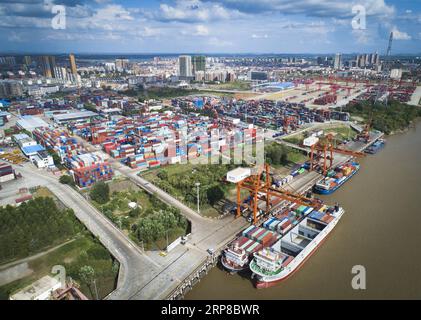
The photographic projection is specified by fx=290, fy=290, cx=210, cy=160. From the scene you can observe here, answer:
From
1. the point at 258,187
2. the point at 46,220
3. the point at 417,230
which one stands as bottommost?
the point at 417,230

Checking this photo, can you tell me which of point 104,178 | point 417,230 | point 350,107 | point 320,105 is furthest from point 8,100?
point 417,230

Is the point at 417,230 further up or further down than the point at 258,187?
further down

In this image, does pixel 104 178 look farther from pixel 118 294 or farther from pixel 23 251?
pixel 118 294

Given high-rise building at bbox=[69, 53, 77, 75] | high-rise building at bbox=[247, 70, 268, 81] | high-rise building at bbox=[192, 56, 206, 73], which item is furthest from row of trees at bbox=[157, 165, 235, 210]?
high-rise building at bbox=[192, 56, 206, 73]

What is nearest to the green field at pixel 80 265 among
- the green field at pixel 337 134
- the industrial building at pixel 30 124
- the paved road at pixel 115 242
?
the paved road at pixel 115 242

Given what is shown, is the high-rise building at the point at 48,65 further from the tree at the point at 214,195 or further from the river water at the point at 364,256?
the river water at the point at 364,256

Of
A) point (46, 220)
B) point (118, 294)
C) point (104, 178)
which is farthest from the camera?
point (104, 178)
